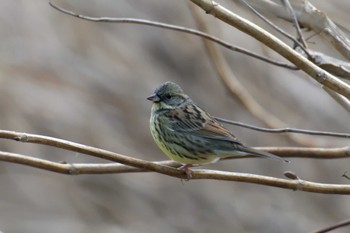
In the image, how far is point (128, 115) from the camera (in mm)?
7836

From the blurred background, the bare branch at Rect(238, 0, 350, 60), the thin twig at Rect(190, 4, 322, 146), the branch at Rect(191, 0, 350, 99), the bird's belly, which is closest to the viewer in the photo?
the branch at Rect(191, 0, 350, 99)

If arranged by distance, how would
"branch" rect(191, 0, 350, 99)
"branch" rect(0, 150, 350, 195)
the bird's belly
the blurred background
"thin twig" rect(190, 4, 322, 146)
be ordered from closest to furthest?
1. "branch" rect(191, 0, 350, 99)
2. "branch" rect(0, 150, 350, 195)
3. the bird's belly
4. "thin twig" rect(190, 4, 322, 146)
5. the blurred background

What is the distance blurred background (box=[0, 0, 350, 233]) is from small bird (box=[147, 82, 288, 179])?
2715 millimetres

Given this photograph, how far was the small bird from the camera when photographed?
13.5 feet

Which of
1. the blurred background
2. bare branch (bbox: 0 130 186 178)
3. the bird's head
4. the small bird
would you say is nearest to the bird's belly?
the small bird

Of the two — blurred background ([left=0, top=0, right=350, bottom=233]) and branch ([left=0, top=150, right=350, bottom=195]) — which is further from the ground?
blurred background ([left=0, top=0, right=350, bottom=233])

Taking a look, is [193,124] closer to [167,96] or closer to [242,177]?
[167,96]

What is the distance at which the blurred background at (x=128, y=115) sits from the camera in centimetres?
725

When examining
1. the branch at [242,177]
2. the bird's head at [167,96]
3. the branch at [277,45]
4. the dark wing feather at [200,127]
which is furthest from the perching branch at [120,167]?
the bird's head at [167,96]

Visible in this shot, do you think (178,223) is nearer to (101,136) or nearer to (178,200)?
(178,200)

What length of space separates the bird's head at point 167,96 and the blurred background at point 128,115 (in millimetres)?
2723

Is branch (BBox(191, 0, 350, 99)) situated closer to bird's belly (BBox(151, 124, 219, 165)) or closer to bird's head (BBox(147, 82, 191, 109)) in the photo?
bird's belly (BBox(151, 124, 219, 165))

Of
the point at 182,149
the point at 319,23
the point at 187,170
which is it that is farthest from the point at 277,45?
the point at 182,149

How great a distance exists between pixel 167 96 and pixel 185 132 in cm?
23
